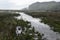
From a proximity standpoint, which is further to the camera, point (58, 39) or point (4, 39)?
point (58, 39)

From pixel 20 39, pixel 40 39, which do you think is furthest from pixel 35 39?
pixel 20 39

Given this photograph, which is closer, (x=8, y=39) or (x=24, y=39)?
(x=8, y=39)

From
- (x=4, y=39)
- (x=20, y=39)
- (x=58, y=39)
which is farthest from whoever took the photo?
(x=58, y=39)

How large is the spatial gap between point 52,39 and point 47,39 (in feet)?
2.23

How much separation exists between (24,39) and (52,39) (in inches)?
148

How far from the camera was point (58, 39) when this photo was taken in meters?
23.9

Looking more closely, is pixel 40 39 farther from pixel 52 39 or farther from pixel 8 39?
pixel 8 39

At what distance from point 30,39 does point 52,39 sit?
3.06 meters

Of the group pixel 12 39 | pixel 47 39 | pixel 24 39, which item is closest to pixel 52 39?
pixel 47 39

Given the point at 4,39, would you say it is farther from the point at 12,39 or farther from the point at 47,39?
the point at 47,39

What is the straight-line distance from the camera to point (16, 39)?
867 inches

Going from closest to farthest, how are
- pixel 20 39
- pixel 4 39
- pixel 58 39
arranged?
pixel 4 39
pixel 20 39
pixel 58 39

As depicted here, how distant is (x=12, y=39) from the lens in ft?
69.9

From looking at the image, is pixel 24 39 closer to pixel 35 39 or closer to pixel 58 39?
pixel 35 39
